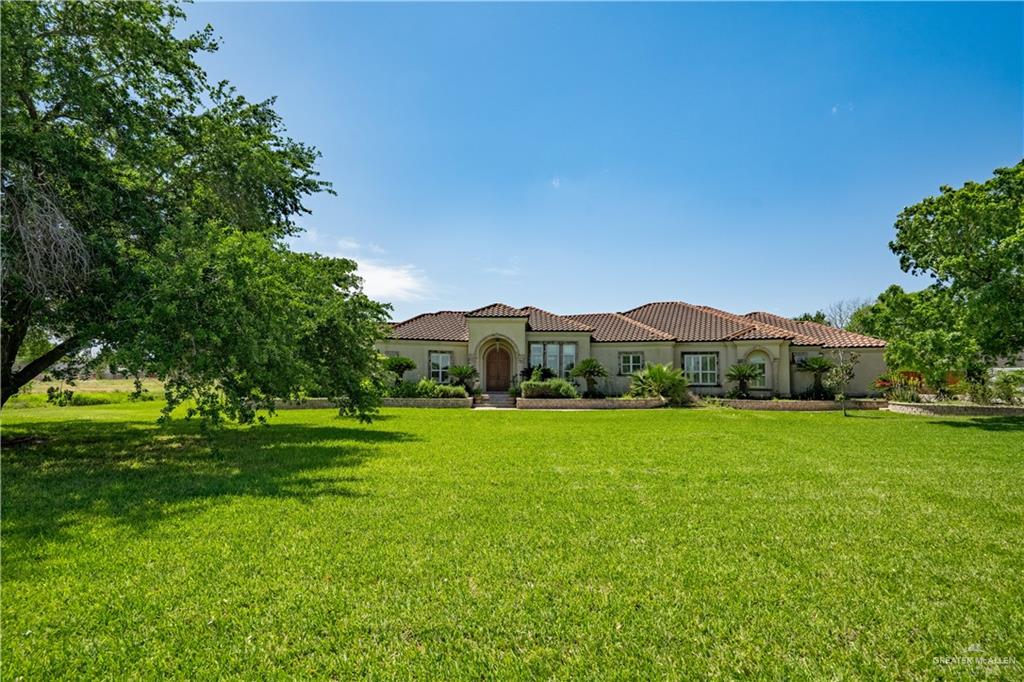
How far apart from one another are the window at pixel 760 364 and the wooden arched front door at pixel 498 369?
46.3 feet

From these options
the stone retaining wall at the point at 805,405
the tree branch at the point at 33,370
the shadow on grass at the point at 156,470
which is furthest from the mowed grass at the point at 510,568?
the stone retaining wall at the point at 805,405

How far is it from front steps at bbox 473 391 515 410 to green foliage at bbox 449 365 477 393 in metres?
1.34

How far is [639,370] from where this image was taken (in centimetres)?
2970

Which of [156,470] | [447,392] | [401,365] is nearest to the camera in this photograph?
[156,470]

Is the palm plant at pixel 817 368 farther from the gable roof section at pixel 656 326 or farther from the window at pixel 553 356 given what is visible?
the window at pixel 553 356

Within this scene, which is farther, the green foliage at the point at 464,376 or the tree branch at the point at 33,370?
the green foliage at the point at 464,376

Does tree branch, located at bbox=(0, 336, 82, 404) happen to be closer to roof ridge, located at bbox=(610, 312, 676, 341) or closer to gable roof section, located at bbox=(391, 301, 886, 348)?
gable roof section, located at bbox=(391, 301, 886, 348)

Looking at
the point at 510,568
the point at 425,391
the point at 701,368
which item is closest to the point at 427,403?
the point at 425,391

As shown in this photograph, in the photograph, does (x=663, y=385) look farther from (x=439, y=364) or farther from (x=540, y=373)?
(x=439, y=364)

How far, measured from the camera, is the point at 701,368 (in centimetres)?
2952

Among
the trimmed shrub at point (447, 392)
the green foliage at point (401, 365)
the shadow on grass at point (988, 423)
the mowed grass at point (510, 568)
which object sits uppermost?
the green foliage at point (401, 365)

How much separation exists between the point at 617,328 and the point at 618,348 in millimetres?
2252

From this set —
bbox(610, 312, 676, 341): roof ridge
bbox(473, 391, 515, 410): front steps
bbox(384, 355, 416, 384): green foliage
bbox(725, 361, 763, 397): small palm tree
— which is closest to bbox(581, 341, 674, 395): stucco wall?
bbox(610, 312, 676, 341): roof ridge

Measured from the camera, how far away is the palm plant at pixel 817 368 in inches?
1091
